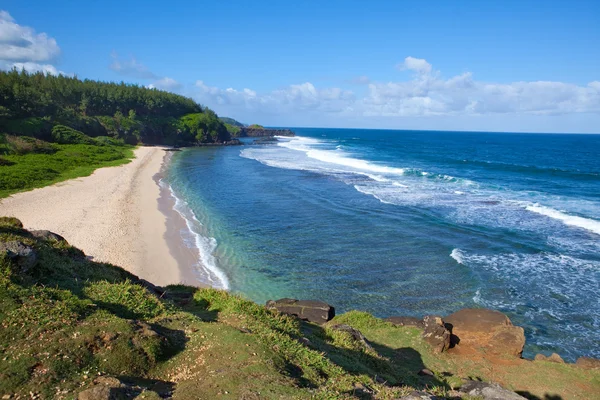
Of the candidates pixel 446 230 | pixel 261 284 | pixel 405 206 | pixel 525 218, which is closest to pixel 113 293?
pixel 261 284

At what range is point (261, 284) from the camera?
18406 mm

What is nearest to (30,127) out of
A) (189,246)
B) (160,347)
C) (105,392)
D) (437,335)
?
(189,246)

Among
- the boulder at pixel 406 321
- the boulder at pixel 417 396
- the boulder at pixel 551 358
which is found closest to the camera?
the boulder at pixel 417 396

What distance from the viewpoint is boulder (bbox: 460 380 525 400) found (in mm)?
8672

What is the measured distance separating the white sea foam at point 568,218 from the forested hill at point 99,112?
5876 centimetres

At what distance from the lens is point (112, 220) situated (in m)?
25.3

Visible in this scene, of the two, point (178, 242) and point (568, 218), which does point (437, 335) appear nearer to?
point (178, 242)

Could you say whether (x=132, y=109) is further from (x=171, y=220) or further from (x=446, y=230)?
(x=446, y=230)

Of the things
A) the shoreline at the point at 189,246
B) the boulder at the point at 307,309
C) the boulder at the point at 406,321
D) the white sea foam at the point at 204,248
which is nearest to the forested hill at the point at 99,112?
the shoreline at the point at 189,246

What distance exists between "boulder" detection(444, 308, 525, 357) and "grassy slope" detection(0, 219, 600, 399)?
1.73 metres

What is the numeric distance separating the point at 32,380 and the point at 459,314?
13.4m

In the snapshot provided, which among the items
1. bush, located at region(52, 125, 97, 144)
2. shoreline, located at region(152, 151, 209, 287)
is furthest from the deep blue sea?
bush, located at region(52, 125, 97, 144)

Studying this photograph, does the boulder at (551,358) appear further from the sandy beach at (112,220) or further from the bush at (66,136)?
the bush at (66,136)

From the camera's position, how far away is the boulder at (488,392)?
8.67m
